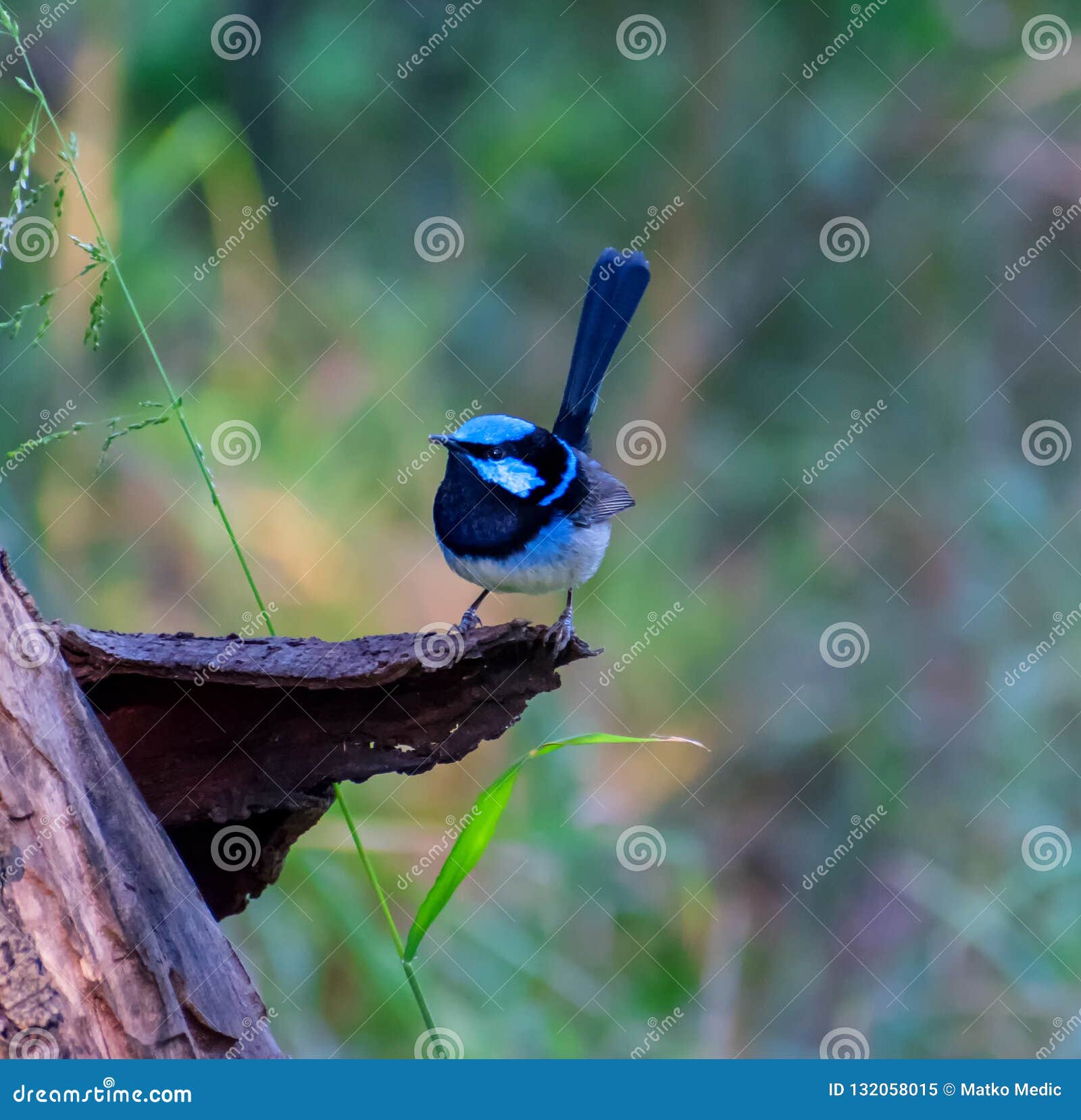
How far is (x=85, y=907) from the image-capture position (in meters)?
2.09

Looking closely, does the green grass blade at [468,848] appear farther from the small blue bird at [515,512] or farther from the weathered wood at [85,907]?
the small blue bird at [515,512]

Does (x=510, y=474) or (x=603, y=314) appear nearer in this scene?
(x=510, y=474)

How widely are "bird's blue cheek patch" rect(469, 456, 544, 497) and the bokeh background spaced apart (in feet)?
4.95

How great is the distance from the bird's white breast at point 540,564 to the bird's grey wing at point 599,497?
95 millimetres

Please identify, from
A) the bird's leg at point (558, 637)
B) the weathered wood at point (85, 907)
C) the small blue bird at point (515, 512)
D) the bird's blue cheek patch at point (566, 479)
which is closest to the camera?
the weathered wood at point (85, 907)

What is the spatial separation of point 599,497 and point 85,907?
2.17 m

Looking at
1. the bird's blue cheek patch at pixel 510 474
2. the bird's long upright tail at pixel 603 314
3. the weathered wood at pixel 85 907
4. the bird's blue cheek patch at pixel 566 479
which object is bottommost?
the weathered wood at pixel 85 907

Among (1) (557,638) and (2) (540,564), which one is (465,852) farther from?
(2) (540,564)

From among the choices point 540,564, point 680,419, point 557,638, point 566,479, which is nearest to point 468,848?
point 557,638

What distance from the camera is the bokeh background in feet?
15.8

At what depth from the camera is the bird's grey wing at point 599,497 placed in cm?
367

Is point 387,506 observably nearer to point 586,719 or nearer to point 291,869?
point 586,719

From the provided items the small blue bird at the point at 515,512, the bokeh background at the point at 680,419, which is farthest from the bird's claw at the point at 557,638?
the bokeh background at the point at 680,419

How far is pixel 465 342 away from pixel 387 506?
4.42 ft
